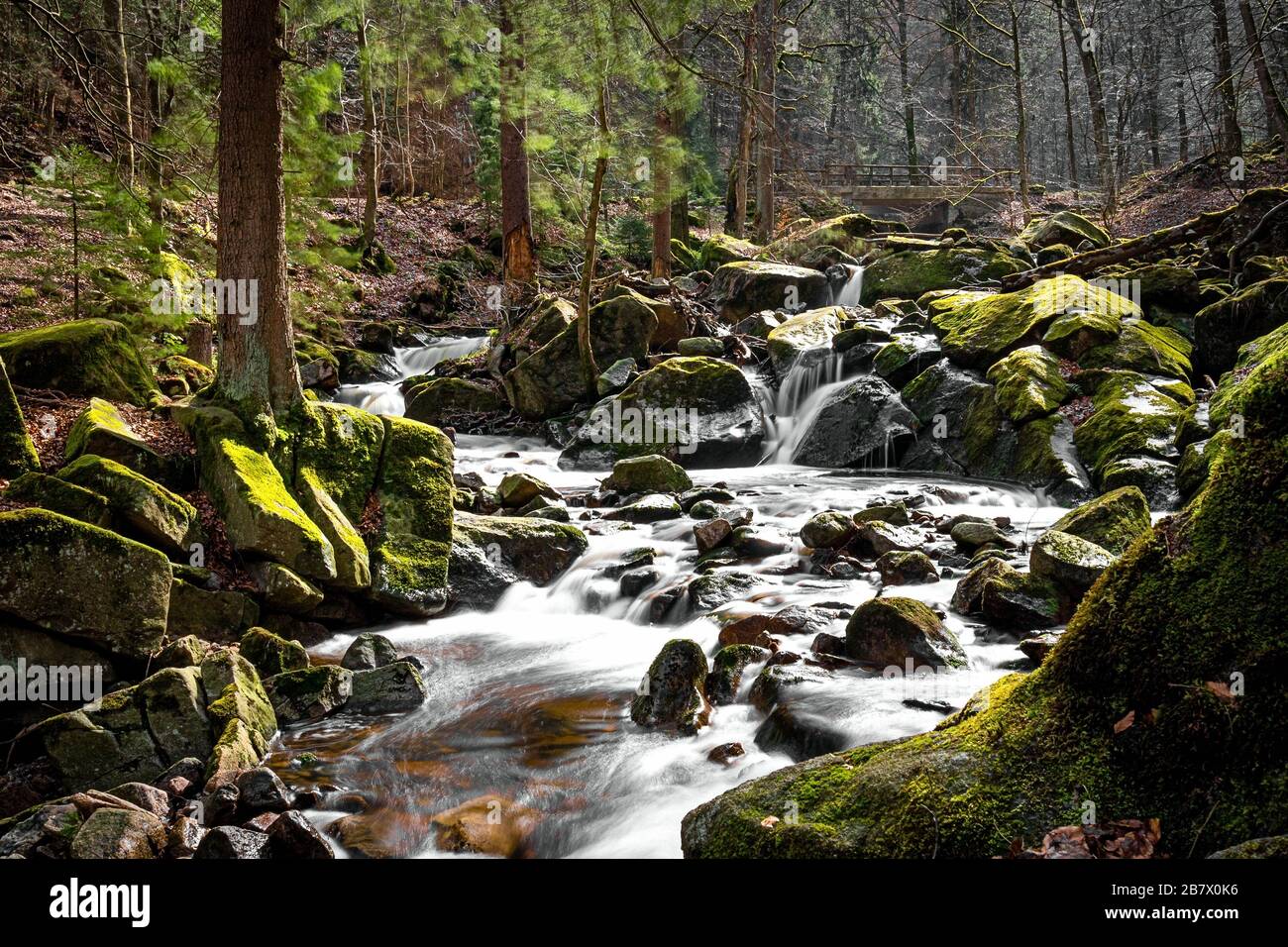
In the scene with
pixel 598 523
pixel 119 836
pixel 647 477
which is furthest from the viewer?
pixel 647 477

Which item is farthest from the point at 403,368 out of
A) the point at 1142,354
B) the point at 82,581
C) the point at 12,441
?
the point at 1142,354

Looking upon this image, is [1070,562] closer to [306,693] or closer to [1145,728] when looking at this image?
[1145,728]

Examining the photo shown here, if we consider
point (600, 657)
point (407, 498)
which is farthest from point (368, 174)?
point (600, 657)

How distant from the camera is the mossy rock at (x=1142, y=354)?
12086 millimetres

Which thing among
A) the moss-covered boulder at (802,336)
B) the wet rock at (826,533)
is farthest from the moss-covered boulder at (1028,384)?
the wet rock at (826,533)

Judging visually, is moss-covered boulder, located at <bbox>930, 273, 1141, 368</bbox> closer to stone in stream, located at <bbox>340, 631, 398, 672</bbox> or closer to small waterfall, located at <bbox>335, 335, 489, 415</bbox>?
small waterfall, located at <bbox>335, 335, 489, 415</bbox>

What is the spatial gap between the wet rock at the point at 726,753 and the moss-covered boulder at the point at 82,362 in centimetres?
652

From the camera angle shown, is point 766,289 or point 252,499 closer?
point 252,499

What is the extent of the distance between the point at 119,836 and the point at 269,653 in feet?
7.98

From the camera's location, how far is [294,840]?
14.0 ft

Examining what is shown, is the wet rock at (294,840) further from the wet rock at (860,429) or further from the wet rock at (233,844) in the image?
the wet rock at (860,429)
